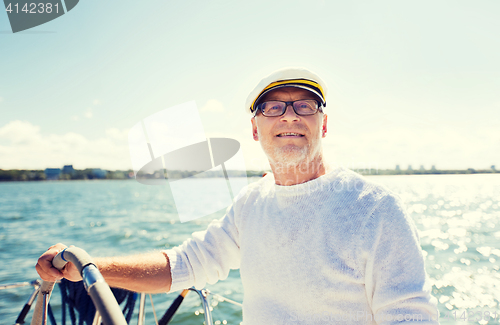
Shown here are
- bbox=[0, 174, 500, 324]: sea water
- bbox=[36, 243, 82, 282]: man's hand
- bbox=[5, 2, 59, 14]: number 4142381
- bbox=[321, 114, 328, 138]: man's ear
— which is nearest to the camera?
bbox=[36, 243, 82, 282]: man's hand

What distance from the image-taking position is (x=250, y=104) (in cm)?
179

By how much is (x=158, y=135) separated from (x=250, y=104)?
100cm

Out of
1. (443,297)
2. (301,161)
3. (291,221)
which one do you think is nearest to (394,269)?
(291,221)

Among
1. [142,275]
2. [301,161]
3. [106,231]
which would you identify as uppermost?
[301,161]

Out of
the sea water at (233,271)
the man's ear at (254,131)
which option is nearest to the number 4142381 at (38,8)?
the man's ear at (254,131)

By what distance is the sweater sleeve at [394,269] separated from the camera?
1.06 meters

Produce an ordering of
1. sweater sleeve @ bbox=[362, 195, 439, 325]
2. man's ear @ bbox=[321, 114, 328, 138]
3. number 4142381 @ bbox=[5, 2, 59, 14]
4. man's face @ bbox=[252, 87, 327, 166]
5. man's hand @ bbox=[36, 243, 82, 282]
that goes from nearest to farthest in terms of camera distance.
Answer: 1. sweater sleeve @ bbox=[362, 195, 439, 325]
2. man's hand @ bbox=[36, 243, 82, 282]
3. man's face @ bbox=[252, 87, 327, 166]
4. man's ear @ bbox=[321, 114, 328, 138]
5. number 4142381 @ bbox=[5, 2, 59, 14]

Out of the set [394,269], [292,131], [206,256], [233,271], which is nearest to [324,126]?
[292,131]

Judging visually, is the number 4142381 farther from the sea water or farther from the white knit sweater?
the sea water

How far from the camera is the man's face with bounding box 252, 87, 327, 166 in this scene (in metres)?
1.59

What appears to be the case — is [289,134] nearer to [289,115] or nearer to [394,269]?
[289,115]

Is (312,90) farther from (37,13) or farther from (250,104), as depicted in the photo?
(37,13)

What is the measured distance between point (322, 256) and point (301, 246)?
0.12 m

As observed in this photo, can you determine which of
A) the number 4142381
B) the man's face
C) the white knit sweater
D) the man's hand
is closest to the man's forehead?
the man's face
